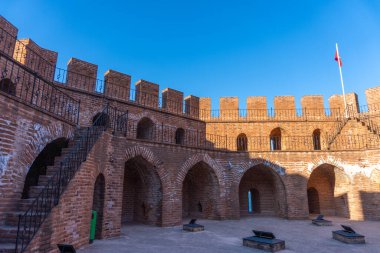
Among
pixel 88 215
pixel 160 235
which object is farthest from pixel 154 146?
pixel 88 215

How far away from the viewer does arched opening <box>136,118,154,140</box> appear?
16203 millimetres

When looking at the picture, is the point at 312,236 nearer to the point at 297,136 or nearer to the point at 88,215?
the point at 88,215

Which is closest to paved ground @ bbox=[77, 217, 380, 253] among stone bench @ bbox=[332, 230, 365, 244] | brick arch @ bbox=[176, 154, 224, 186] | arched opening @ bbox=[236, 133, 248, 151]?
stone bench @ bbox=[332, 230, 365, 244]

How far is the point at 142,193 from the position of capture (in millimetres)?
13195

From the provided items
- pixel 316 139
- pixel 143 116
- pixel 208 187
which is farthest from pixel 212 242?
pixel 316 139

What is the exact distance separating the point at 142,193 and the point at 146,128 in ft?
15.4

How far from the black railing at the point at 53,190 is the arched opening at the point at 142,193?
4074mm

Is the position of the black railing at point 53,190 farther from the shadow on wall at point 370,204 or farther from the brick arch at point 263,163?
the shadow on wall at point 370,204

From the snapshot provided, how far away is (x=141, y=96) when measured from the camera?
53.0 ft

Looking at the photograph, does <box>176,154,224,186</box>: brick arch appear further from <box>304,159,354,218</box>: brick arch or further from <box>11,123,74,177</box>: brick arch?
<box>11,123,74,177</box>: brick arch

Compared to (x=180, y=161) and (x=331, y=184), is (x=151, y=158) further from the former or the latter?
(x=331, y=184)

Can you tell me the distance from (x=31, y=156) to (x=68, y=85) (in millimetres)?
7699

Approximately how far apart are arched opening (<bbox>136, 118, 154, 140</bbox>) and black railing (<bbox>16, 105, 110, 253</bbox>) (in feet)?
23.2

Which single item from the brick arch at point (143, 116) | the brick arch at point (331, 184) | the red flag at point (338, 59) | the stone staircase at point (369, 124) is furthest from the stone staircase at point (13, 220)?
the red flag at point (338, 59)
